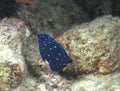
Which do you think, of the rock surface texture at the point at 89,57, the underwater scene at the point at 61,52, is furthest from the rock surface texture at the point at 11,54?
the rock surface texture at the point at 89,57

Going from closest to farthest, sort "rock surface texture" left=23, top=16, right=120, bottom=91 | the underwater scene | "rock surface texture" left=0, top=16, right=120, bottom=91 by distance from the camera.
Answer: the underwater scene → "rock surface texture" left=0, top=16, right=120, bottom=91 → "rock surface texture" left=23, top=16, right=120, bottom=91

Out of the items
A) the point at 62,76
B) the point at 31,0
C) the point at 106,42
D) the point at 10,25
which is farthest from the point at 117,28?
the point at 10,25

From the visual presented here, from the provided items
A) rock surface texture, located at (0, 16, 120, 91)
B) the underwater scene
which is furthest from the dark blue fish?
rock surface texture, located at (0, 16, 120, 91)

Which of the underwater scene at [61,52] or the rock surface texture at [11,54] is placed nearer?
the rock surface texture at [11,54]

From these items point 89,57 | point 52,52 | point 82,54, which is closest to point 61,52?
point 52,52

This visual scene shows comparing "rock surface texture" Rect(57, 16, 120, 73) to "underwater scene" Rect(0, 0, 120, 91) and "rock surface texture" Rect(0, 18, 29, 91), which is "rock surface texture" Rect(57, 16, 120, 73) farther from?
"rock surface texture" Rect(0, 18, 29, 91)

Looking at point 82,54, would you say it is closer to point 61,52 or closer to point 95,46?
point 95,46

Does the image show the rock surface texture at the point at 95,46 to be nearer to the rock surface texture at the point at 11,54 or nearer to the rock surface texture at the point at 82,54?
the rock surface texture at the point at 82,54

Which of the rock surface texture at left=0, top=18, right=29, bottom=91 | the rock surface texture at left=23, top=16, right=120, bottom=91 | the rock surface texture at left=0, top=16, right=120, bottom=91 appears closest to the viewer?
the rock surface texture at left=0, top=18, right=29, bottom=91
